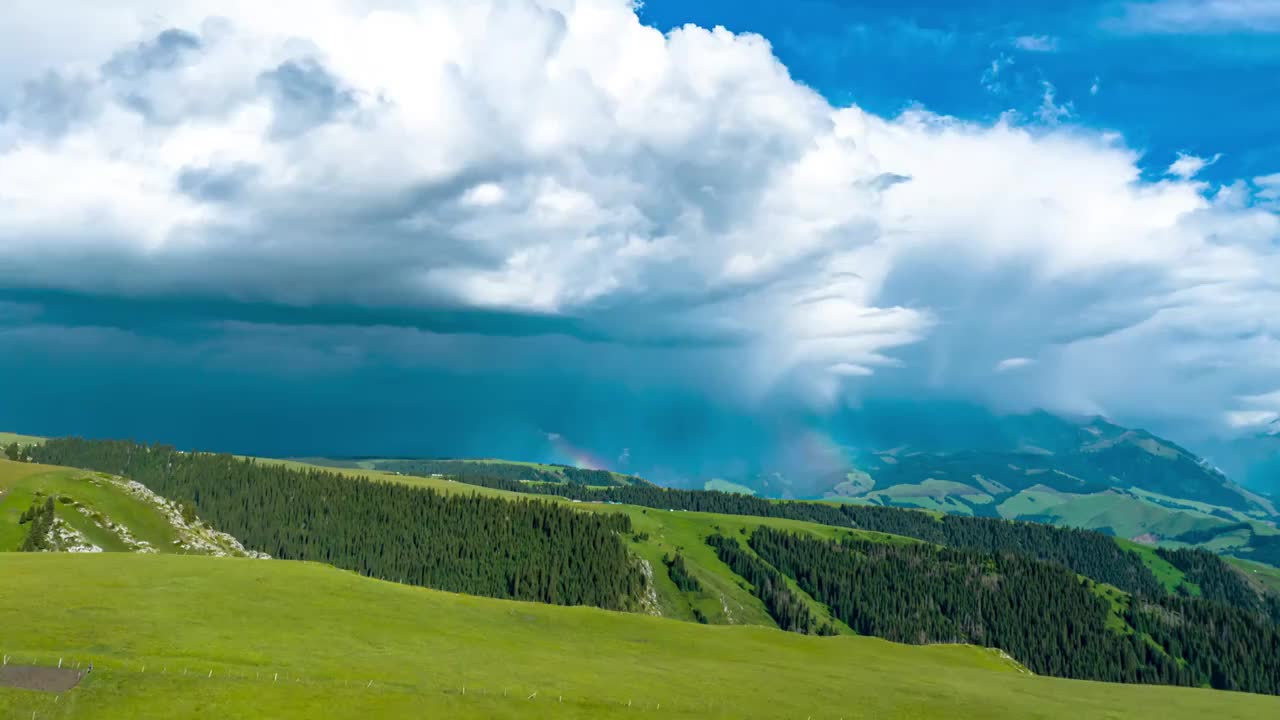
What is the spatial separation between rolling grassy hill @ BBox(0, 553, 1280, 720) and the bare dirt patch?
108 cm

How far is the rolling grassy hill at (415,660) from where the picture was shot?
197ft

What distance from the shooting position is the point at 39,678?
182 ft

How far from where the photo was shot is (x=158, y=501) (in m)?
178

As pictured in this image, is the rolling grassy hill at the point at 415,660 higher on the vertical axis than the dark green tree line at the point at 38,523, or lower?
lower

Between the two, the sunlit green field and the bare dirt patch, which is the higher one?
the sunlit green field

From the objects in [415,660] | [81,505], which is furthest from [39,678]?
[81,505]

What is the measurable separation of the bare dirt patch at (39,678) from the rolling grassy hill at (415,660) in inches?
42.6

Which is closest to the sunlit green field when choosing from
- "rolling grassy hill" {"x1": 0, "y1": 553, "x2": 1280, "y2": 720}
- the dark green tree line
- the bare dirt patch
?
the dark green tree line

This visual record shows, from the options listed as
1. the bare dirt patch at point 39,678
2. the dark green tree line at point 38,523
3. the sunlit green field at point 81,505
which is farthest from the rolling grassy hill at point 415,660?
the sunlit green field at point 81,505

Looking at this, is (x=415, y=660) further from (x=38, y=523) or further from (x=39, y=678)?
(x=38, y=523)

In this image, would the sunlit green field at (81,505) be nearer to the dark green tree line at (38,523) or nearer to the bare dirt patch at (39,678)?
the dark green tree line at (38,523)

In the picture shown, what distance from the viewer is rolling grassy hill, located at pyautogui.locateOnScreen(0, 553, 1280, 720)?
60125 millimetres

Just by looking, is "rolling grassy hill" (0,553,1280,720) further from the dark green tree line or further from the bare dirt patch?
the dark green tree line

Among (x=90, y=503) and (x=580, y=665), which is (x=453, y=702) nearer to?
(x=580, y=665)
